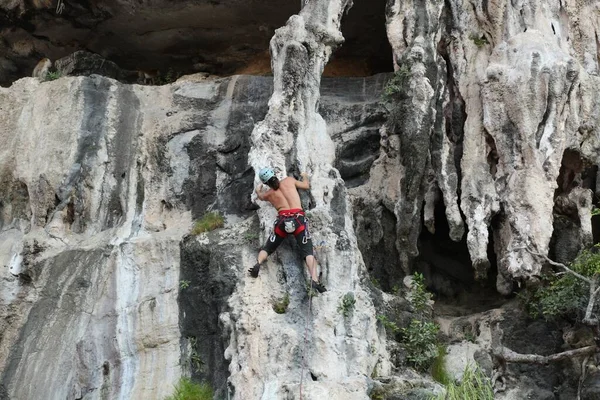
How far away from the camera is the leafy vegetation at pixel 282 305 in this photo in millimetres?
10578

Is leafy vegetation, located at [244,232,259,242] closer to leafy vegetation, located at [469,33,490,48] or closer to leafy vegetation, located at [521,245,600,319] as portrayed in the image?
leafy vegetation, located at [521,245,600,319]

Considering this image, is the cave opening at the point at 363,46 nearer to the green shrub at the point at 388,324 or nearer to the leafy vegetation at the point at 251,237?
the leafy vegetation at the point at 251,237

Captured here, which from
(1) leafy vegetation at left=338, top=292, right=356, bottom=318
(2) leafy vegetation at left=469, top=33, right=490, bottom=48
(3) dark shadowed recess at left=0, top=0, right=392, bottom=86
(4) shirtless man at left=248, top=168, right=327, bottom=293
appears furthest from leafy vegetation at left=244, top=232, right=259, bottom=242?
(3) dark shadowed recess at left=0, top=0, right=392, bottom=86

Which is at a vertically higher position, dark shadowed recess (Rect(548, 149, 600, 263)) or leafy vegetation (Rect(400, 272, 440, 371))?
dark shadowed recess (Rect(548, 149, 600, 263))

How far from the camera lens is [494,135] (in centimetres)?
1273

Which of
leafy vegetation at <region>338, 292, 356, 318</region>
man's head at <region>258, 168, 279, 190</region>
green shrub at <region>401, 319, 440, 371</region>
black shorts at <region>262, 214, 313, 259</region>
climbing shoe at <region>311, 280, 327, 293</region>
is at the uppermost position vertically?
man's head at <region>258, 168, 279, 190</region>

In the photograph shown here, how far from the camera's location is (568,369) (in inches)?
442

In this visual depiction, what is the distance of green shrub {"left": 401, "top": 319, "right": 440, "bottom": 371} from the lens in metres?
11.1

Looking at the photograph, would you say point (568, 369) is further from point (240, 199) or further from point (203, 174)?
point (203, 174)

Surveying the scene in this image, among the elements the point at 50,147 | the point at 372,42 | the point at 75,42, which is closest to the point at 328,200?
the point at 50,147

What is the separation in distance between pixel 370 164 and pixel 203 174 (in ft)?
7.96

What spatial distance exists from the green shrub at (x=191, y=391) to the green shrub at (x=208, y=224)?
2.07 metres

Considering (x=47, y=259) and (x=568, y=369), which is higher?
(x=47, y=259)

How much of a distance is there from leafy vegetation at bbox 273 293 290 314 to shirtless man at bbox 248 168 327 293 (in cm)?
35
